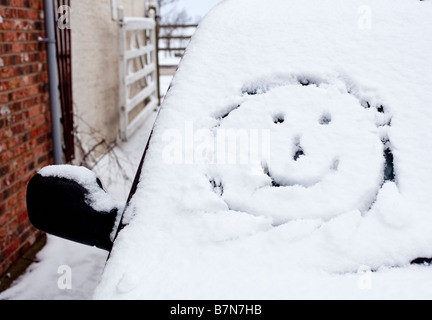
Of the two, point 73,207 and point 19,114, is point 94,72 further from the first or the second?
point 73,207

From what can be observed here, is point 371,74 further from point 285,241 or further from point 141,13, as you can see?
point 141,13

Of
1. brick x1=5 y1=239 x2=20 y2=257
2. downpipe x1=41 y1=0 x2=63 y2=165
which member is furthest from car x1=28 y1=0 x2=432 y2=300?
downpipe x1=41 y1=0 x2=63 y2=165

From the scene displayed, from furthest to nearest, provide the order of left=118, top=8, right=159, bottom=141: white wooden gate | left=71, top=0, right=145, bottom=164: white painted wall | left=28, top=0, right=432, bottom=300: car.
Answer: left=118, top=8, right=159, bottom=141: white wooden gate
left=71, top=0, right=145, bottom=164: white painted wall
left=28, top=0, right=432, bottom=300: car

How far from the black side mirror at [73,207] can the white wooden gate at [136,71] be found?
4.78 m

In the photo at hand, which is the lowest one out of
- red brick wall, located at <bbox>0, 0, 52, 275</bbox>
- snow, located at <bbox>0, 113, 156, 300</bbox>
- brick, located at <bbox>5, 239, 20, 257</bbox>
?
snow, located at <bbox>0, 113, 156, 300</bbox>

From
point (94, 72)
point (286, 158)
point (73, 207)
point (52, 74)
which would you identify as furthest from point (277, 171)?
point (94, 72)

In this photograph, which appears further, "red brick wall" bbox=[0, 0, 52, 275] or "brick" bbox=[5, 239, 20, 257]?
"brick" bbox=[5, 239, 20, 257]

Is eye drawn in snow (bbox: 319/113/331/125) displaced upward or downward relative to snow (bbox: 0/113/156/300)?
upward

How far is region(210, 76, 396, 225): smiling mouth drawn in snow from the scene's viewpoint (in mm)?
995

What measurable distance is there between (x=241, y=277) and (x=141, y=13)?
751 cm

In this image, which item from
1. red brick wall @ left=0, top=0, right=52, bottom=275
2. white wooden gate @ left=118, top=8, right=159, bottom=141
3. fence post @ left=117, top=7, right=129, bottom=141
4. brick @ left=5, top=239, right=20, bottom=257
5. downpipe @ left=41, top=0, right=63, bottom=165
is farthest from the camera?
white wooden gate @ left=118, top=8, right=159, bottom=141

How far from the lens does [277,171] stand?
106 centimetres

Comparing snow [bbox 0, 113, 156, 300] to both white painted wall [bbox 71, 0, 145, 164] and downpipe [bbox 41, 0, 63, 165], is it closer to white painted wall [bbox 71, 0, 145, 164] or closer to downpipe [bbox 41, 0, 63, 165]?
downpipe [bbox 41, 0, 63, 165]
